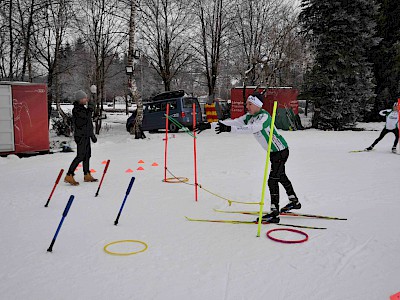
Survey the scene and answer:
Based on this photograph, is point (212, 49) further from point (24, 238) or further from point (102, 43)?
point (24, 238)

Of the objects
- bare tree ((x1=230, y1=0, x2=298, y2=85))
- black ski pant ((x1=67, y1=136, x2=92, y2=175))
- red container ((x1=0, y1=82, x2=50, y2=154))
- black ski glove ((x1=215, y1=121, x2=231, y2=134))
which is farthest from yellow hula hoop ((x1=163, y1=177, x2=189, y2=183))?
bare tree ((x1=230, y1=0, x2=298, y2=85))

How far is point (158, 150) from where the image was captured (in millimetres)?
12438

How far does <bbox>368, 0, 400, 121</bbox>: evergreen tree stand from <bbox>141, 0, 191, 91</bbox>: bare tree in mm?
12920

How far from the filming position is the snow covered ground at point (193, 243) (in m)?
3.04

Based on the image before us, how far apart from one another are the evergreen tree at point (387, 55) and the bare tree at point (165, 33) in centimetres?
1292

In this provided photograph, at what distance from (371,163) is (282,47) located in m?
16.0

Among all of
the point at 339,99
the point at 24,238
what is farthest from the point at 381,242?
the point at 339,99

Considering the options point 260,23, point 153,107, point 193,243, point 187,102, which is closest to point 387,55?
point 260,23

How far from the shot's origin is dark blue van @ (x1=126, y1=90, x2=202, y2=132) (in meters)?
18.9

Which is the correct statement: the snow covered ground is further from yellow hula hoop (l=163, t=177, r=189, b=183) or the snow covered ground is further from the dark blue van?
the dark blue van

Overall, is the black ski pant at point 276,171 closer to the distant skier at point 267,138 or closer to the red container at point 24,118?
the distant skier at point 267,138

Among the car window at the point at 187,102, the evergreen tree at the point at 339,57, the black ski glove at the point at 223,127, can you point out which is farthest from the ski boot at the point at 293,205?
the evergreen tree at the point at 339,57

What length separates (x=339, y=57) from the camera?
62.8 ft

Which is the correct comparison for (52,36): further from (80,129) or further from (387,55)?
(387,55)
